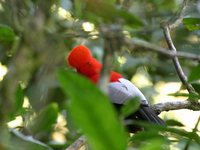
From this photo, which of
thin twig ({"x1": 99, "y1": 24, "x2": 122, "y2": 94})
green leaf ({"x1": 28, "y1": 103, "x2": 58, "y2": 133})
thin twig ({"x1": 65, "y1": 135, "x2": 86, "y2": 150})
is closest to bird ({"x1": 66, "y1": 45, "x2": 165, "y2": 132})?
thin twig ({"x1": 65, "y1": 135, "x2": 86, "y2": 150})

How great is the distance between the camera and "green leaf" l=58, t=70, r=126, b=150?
80cm

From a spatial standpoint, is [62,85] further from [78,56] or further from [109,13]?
[78,56]

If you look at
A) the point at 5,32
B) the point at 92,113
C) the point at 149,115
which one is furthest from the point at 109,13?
the point at 149,115

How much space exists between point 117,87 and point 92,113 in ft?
6.13

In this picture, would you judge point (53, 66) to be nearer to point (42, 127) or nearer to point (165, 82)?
point (42, 127)

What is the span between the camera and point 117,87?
2.68m

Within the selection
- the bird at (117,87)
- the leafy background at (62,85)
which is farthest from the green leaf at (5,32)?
the bird at (117,87)

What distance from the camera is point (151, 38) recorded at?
3.17 metres

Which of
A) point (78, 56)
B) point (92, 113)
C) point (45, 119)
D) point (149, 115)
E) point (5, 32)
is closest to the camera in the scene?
point (92, 113)

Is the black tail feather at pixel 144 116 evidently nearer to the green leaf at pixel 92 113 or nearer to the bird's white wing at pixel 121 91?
the bird's white wing at pixel 121 91

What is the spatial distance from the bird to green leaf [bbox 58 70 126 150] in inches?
66.7

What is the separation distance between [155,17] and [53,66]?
2023 millimetres

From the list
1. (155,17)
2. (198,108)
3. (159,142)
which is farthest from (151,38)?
(159,142)

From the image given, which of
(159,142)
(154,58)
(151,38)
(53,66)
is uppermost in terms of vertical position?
(151,38)
